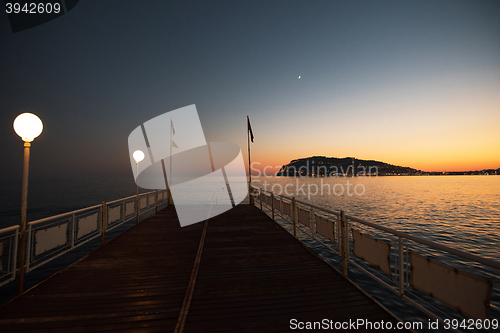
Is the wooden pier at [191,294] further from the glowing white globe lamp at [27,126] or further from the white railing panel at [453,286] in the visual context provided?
the glowing white globe lamp at [27,126]

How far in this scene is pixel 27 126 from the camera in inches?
186

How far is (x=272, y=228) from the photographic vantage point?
370 inches

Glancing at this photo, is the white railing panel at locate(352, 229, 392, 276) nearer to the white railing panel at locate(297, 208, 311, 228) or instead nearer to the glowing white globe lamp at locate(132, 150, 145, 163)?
the white railing panel at locate(297, 208, 311, 228)

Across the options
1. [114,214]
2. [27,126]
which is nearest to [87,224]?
[114,214]

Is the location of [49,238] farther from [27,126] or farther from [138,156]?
[138,156]

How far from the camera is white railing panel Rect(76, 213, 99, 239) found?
21.3ft

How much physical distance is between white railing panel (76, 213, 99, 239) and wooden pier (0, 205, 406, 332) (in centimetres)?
66

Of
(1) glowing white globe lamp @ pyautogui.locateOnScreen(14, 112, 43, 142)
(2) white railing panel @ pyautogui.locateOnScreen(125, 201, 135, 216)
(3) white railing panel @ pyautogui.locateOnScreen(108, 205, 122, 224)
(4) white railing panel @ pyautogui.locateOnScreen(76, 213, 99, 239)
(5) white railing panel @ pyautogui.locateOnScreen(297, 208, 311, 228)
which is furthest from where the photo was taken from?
(2) white railing panel @ pyautogui.locateOnScreen(125, 201, 135, 216)

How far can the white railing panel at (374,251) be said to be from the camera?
3.85m

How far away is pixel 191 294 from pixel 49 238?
3754mm

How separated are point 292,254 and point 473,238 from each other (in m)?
18.8

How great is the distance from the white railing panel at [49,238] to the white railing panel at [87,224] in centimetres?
86

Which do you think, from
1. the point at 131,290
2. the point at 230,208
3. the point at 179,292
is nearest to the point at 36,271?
the point at 230,208

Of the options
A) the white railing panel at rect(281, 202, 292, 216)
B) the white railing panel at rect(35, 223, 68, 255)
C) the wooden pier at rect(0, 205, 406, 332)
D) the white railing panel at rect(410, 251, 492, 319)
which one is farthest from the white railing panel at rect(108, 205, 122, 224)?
the white railing panel at rect(410, 251, 492, 319)
